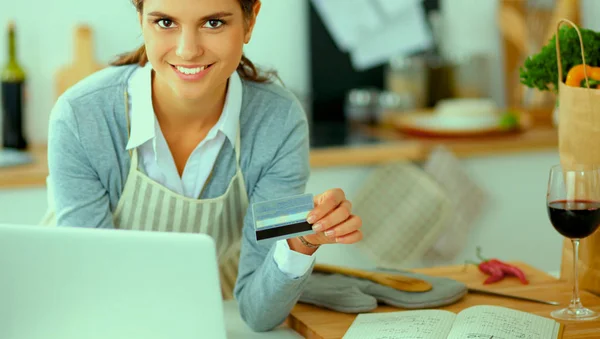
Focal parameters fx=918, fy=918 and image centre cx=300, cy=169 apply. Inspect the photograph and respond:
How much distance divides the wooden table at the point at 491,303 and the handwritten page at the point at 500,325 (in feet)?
0.12

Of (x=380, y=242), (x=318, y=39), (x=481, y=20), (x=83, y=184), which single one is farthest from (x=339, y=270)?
(x=481, y=20)

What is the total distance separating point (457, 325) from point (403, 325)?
79 mm

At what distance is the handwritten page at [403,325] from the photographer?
51.9 inches

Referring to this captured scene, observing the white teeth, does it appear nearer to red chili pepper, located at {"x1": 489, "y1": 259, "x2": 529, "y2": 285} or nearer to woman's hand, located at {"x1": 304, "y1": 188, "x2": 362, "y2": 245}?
woman's hand, located at {"x1": 304, "y1": 188, "x2": 362, "y2": 245}

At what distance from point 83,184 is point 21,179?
1.11 metres

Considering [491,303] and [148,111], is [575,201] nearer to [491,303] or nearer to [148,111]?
[491,303]

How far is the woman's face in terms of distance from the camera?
1452mm

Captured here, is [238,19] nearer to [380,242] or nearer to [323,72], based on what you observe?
[380,242]

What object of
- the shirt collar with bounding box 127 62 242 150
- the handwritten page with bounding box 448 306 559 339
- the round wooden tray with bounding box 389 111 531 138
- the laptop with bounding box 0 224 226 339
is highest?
the shirt collar with bounding box 127 62 242 150

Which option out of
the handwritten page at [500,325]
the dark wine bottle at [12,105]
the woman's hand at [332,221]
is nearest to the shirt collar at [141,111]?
the woman's hand at [332,221]

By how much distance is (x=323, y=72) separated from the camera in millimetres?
3275

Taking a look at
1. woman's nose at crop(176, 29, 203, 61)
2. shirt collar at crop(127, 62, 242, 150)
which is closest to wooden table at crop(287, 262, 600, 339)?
shirt collar at crop(127, 62, 242, 150)

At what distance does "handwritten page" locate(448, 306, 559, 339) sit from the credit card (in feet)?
0.88

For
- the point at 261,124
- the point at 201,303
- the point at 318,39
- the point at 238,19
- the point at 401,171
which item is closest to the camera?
the point at 201,303
